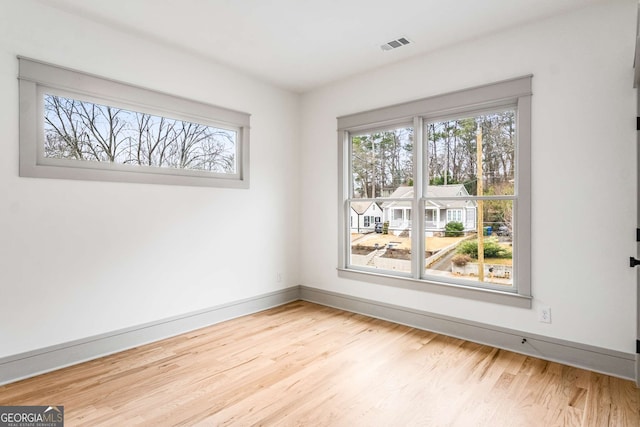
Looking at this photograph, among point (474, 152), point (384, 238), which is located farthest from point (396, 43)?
point (384, 238)

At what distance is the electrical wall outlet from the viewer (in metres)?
2.93

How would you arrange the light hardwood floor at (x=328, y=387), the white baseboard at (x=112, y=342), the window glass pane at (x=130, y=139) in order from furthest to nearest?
the window glass pane at (x=130, y=139), the white baseboard at (x=112, y=342), the light hardwood floor at (x=328, y=387)

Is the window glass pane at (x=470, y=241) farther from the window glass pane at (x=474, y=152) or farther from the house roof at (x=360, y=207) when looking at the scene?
the house roof at (x=360, y=207)

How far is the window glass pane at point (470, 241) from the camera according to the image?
10.7 ft

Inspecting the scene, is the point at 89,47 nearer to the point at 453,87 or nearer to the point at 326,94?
the point at 326,94

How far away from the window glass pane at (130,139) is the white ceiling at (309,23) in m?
0.75

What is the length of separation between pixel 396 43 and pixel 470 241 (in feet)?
6.80

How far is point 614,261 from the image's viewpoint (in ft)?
8.66

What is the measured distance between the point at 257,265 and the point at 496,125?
303 centimetres

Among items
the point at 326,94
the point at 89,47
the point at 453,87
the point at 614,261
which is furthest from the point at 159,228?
the point at 614,261

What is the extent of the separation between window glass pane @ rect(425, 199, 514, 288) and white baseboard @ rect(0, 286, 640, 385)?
0.47 metres

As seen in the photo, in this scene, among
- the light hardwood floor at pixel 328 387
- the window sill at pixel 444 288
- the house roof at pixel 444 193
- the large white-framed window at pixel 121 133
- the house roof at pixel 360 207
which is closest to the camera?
the light hardwood floor at pixel 328 387

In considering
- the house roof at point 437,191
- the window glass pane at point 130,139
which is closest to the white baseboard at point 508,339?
the house roof at point 437,191

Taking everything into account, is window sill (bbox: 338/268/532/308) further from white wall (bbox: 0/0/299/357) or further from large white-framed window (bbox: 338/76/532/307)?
white wall (bbox: 0/0/299/357)
